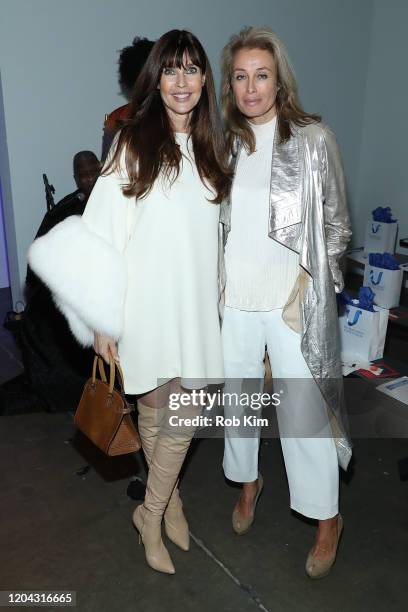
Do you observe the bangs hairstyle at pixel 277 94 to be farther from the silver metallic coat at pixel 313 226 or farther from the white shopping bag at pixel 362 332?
the white shopping bag at pixel 362 332

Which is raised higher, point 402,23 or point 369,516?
point 402,23

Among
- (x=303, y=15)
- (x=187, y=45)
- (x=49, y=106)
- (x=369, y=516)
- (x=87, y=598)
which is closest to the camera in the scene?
(x=187, y=45)

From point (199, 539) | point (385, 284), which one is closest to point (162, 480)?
point (199, 539)

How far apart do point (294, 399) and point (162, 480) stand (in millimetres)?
511

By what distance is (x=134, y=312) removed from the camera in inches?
72.3

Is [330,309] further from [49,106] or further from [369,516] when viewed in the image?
[49,106]

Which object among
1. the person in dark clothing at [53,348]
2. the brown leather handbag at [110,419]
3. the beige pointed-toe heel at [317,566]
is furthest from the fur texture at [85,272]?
the person in dark clothing at [53,348]

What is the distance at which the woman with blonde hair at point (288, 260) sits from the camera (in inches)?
73.0

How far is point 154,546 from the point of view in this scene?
2078mm

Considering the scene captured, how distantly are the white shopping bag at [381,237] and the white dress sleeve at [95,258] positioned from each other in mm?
2753

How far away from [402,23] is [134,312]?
11.8 ft

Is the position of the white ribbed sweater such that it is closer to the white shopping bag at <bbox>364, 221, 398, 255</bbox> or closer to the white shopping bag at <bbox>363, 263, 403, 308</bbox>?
the white shopping bag at <bbox>363, 263, 403, 308</bbox>

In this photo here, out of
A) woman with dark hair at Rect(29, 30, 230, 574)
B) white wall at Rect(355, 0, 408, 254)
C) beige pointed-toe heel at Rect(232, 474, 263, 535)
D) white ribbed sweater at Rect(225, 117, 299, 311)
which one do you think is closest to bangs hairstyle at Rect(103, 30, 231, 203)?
woman with dark hair at Rect(29, 30, 230, 574)

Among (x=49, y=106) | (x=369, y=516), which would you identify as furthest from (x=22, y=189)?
(x=369, y=516)
